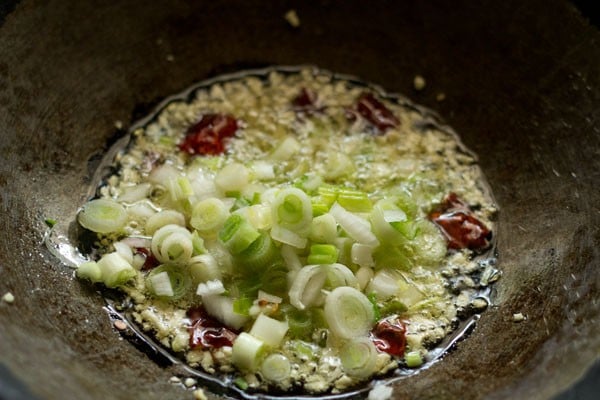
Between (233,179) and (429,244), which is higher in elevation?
(429,244)

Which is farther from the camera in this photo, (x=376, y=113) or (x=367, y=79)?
(x=367, y=79)

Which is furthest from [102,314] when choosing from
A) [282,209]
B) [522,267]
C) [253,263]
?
[522,267]

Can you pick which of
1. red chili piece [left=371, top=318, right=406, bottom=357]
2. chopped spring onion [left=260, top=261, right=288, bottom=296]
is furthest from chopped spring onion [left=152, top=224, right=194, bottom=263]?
red chili piece [left=371, top=318, right=406, bottom=357]

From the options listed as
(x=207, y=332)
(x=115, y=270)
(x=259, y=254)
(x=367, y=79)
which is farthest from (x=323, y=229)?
(x=367, y=79)

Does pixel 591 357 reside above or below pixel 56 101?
above

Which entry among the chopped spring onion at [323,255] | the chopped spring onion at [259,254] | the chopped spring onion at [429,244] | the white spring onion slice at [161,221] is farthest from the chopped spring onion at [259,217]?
the chopped spring onion at [429,244]

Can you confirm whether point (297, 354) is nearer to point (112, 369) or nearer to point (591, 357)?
point (112, 369)

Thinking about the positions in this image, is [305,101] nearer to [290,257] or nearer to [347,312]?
[290,257]
